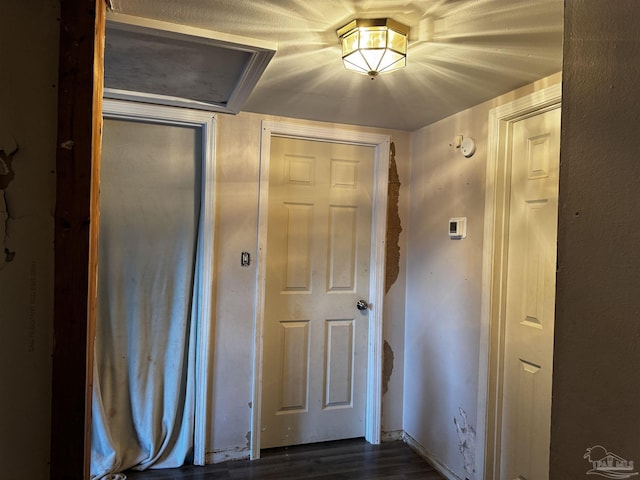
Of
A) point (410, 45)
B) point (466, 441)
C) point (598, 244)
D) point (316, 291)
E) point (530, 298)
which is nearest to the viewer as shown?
point (598, 244)

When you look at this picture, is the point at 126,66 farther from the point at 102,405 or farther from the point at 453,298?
the point at 453,298

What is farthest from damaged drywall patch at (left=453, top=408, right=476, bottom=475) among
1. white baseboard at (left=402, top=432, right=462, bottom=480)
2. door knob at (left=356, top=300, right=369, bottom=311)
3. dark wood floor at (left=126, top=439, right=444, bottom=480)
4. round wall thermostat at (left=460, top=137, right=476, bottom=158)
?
round wall thermostat at (left=460, top=137, right=476, bottom=158)

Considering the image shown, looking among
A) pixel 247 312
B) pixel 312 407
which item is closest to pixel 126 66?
pixel 247 312

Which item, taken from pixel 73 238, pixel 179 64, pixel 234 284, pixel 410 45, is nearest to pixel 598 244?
pixel 73 238

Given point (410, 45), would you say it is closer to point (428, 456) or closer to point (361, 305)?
point (361, 305)

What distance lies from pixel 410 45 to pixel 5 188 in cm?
137

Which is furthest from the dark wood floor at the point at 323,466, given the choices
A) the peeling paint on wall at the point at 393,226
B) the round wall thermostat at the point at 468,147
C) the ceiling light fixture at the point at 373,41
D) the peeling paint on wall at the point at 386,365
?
the ceiling light fixture at the point at 373,41

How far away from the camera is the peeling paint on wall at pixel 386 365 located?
2.80 metres

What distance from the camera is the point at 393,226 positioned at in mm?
2824

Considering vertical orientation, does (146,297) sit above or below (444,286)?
below

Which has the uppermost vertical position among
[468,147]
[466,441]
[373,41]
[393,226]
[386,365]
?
[373,41]

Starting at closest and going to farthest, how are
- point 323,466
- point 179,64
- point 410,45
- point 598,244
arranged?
point 598,244, point 410,45, point 179,64, point 323,466

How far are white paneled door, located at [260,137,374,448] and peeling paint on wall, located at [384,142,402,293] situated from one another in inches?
5.3

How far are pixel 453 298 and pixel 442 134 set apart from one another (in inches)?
38.8
